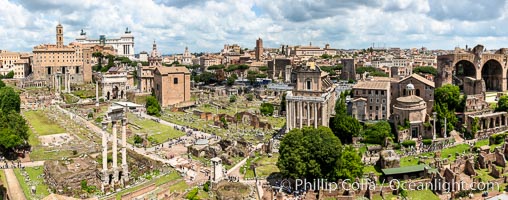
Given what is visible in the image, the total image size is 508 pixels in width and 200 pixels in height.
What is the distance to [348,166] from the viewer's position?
34.4 meters

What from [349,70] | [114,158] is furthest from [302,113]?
[349,70]

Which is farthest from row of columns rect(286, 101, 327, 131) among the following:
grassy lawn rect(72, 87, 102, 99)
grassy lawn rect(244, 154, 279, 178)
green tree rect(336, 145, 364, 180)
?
grassy lawn rect(72, 87, 102, 99)

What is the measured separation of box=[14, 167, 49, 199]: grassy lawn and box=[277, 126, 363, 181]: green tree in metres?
18.4

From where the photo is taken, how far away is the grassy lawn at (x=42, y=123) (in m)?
55.8

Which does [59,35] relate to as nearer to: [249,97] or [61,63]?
[61,63]

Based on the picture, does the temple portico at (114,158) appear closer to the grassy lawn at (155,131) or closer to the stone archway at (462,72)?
the grassy lawn at (155,131)

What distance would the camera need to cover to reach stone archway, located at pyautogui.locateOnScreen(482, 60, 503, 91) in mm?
66562

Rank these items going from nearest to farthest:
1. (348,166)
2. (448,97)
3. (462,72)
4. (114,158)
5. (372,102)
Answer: (348,166)
(114,158)
(448,97)
(372,102)
(462,72)

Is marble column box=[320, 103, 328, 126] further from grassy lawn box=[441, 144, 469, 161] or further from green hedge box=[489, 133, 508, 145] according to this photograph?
green hedge box=[489, 133, 508, 145]

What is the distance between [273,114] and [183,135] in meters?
19.1

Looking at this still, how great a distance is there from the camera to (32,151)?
45.7m

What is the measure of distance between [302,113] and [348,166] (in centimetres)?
1714

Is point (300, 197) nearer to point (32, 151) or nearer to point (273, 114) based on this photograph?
point (32, 151)

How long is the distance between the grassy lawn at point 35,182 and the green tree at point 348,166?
73.5ft
